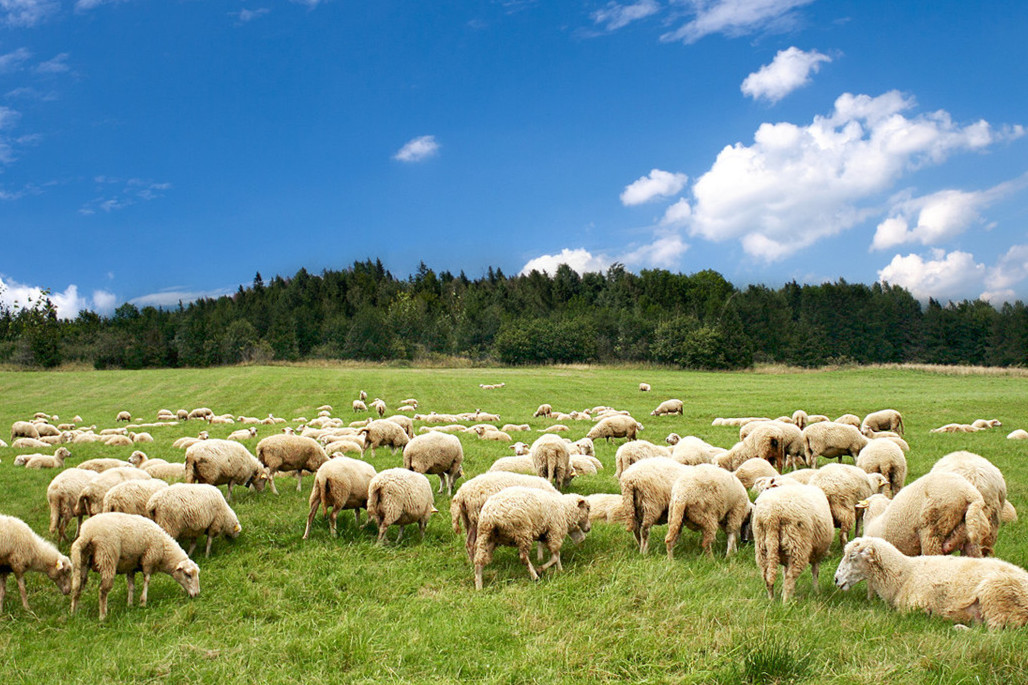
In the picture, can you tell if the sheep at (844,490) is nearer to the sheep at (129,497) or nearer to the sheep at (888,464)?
the sheep at (888,464)

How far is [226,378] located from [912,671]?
55.6 metres

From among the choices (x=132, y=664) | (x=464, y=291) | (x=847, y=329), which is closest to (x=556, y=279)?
(x=464, y=291)

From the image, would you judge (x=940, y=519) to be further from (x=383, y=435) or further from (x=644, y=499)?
(x=383, y=435)

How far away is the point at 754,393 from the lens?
135 feet

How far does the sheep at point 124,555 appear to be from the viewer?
7309mm

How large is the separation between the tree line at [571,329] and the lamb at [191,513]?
249 feet

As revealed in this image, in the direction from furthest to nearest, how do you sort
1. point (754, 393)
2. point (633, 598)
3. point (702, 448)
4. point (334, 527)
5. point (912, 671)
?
point (754, 393), point (702, 448), point (334, 527), point (633, 598), point (912, 671)

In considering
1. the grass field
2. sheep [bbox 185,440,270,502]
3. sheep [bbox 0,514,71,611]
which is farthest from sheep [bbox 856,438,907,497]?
sheep [bbox 0,514,71,611]

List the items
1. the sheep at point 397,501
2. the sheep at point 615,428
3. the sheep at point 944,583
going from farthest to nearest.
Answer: the sheep at point 615,428 → the sheep at point 397,501 → the sheep at point 944,583

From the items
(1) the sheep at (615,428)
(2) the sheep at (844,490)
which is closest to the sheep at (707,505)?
(2) the sheep at (844,490)

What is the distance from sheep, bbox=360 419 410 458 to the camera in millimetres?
17828

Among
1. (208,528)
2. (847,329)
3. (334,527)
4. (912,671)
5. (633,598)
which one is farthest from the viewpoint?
(847,329)

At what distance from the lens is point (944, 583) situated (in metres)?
6.52

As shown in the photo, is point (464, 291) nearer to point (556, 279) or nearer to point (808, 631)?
point (556, 279)
